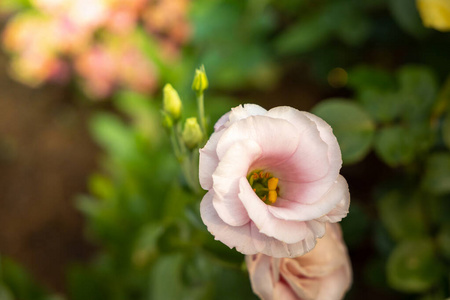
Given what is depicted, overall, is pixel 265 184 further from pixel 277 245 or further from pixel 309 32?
pixel 309 32

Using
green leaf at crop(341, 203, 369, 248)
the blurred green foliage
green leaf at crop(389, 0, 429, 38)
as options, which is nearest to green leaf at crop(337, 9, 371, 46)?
the blurred green foliage

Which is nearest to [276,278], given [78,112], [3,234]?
[3,234]

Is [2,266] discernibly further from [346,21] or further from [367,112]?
[346,21]

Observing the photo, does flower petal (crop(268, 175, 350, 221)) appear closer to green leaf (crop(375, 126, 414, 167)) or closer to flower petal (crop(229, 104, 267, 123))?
flower petal (crop(229, 104, 267, 123))

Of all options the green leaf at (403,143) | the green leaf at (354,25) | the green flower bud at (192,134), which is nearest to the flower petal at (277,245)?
the green flower bud at (192,134)

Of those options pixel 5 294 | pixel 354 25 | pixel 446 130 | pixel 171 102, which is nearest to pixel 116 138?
pixel 5 294
